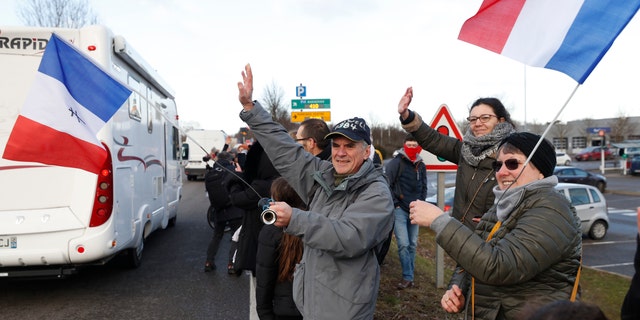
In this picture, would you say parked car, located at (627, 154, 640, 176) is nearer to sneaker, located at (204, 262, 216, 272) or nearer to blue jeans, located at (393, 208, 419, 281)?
blue jeans, located at (393, 208, 419, 281)

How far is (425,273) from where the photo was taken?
716 centimetres

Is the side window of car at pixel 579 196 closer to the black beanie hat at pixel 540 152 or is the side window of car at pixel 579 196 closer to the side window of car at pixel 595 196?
the side window of car at pixel 595 196

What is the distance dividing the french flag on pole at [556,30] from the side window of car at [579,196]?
11.5 metres

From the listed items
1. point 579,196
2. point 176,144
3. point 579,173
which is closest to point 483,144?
point 176,144

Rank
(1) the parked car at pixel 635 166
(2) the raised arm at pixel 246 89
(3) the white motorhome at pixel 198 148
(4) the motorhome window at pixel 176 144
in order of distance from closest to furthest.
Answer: (2) the raised arm at pixel 246 89 → (4) the motorhome window at pixel 176 144 → (3) the white motorhome at pixel 198 148 → (1) the parked car at pixel 635 166

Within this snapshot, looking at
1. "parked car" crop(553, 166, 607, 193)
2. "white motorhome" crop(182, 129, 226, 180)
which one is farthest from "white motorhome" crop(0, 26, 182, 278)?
"parked car" crop(553, 166, 607, 193)

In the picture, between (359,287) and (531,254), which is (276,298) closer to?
(359,287)

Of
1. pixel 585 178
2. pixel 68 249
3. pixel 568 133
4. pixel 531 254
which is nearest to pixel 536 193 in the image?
pixel 531 254

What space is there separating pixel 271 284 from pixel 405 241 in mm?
3214

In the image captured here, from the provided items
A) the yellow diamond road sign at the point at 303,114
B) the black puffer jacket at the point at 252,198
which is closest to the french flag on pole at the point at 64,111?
the black puffer jacket at the point at 252,198

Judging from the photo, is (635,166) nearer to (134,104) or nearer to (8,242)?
(134,104)

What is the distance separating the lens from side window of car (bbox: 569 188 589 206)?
40.5 feet

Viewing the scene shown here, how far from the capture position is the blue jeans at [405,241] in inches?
232

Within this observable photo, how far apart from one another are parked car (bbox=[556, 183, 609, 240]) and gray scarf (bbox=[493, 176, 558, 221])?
11.4 metres
